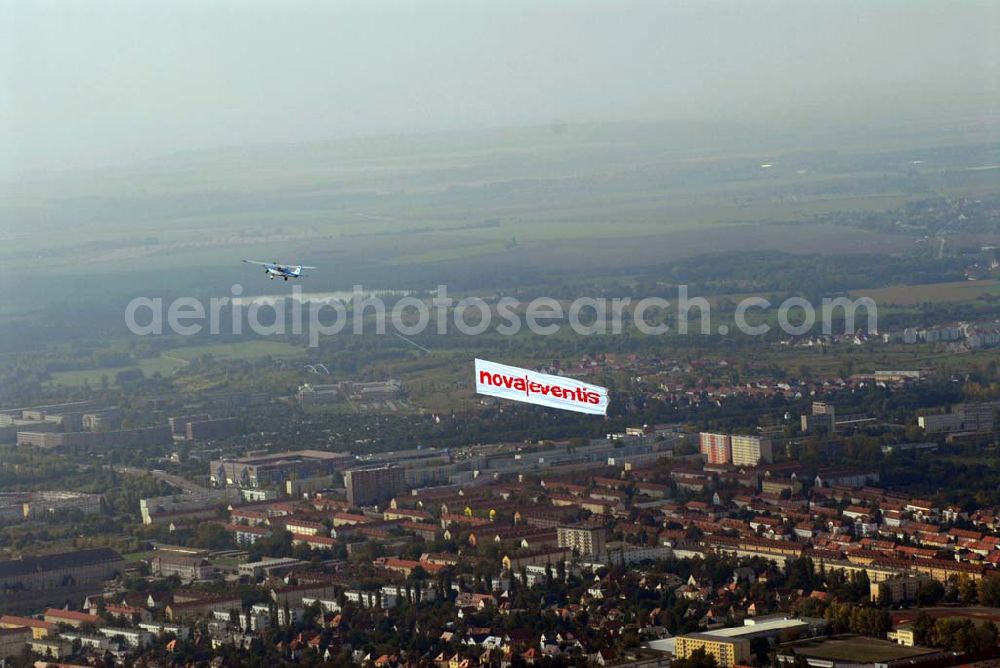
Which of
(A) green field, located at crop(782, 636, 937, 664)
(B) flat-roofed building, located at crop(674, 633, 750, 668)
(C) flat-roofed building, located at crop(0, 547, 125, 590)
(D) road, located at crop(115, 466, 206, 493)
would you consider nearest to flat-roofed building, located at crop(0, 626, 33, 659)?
(C) flat-roofed building, located at crop(0, 547, 125, 590)

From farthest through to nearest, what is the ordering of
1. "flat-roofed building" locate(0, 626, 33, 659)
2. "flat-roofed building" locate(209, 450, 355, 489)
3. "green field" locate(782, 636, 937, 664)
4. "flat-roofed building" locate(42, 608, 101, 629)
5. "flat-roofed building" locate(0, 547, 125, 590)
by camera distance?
"flat-roofed building" locate(209, 450, 355, 489)
"flat-roofed building" locate(0, 547, 125, 590)
"flat-roofed building" locate(42, 608, 101, 629)
"flat-roofed building" locate(0, 626, 33, 659)
"green field" locate(782, 636, 937, 664)

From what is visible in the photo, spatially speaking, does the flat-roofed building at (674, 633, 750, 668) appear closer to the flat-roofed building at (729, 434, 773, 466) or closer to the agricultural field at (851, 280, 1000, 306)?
the flat-roofed building at (729, 434, 773, 466)

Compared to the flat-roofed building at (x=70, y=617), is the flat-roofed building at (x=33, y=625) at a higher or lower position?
higher

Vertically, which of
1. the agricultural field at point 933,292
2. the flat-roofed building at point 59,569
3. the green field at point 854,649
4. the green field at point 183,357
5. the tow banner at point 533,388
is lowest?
the green field at point 183,357

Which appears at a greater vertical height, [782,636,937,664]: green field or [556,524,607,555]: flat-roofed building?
[782,636,937,664]: green field

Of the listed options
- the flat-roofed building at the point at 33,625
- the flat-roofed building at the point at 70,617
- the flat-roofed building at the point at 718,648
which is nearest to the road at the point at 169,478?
the flat-roofed building at the point at 70,617

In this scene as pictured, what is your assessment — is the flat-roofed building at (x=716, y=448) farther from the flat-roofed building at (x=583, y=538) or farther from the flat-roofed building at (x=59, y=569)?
the flat-roofed building at (x=59, y=569)

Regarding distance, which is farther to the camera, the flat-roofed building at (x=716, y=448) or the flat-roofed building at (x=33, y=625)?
the flat-roofed building at (x=716, y=448)

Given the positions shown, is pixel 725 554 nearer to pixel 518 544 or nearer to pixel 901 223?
pixel 518 544

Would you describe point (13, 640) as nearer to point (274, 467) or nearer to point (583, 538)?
point (583, 538)

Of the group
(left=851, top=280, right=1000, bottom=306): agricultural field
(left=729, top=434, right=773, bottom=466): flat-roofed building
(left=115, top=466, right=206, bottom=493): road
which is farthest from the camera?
(left=851, top=280, right=1000, bottom=306): agricultural field
